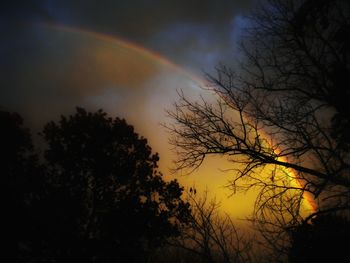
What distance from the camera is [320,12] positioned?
696cm

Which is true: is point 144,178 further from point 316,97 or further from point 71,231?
point 316,97

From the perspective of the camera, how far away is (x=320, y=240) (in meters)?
9.46

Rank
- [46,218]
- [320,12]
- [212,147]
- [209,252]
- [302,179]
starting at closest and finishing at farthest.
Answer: [320,12], [302,179], [212,147], [209,252], [46,218]

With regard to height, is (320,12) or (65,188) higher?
(65,188)

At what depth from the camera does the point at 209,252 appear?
9742 mm

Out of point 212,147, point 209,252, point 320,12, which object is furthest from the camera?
point 209,252

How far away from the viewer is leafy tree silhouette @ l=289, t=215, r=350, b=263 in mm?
7902

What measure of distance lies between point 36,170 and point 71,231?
3.61 meters

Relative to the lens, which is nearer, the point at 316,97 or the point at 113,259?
A: the point at 316,97

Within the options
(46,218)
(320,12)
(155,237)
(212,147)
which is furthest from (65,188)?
(320,12)

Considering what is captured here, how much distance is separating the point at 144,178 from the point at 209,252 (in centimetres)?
844

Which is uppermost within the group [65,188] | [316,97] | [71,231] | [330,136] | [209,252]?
[65,188]

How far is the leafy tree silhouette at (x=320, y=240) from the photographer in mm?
7902

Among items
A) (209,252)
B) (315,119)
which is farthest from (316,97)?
(209,252)
